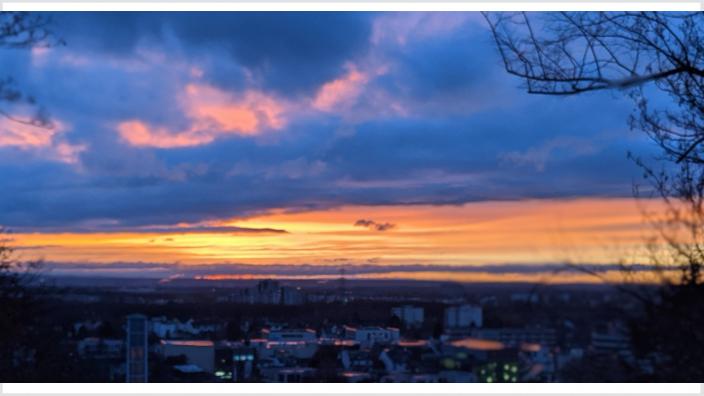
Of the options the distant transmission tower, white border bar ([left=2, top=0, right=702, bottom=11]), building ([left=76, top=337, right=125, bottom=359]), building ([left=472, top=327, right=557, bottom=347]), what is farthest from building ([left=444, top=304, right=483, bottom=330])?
building ([left=76, top=337, right=125, bottom=359])

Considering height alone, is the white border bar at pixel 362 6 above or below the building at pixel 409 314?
above

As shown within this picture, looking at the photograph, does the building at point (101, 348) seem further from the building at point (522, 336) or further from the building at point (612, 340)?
the building at point (612, 340)

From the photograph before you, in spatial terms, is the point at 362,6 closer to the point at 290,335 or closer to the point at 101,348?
the point at 290,335

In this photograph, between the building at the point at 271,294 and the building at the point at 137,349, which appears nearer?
the building at the point at 137,349

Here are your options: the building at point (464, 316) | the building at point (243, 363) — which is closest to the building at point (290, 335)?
the building at point (243, 363)

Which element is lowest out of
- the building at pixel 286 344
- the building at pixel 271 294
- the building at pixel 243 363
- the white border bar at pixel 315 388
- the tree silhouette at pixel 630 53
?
the white border bar at pixel 315 388

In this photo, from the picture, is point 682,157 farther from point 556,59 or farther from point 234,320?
point 234,320

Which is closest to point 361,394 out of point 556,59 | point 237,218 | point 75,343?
point 237,218
